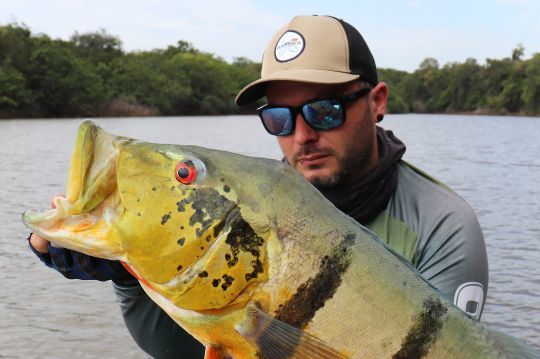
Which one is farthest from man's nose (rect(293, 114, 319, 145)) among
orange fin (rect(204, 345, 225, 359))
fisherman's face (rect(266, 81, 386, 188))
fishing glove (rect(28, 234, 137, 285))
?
orange fin (rect(204, 345, 225, 359))

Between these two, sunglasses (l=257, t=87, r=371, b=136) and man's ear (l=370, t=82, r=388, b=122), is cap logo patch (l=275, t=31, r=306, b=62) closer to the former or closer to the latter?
sunglasses (l=257, t=87, r=371, b=136)

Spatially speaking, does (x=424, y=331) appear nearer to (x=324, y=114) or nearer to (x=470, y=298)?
(x=470, y=298)

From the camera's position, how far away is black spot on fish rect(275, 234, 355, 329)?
2.06m

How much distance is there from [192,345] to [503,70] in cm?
12610

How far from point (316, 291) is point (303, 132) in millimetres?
1860

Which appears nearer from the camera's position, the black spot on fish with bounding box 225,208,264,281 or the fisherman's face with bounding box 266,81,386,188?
the black spot on fish with bounding box 225,208,264,281

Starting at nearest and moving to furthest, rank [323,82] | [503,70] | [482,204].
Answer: [323,82]
[482,204]
[503,70]

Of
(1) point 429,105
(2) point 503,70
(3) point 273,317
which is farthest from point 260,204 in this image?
(1) point 429,105

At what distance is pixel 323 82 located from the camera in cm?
371

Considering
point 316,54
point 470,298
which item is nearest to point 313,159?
point 316,54

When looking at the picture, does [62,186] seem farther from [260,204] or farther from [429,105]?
[429,105]

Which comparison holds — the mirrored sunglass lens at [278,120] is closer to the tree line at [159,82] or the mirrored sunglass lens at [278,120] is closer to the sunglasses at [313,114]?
the sunglasses at [313,114]

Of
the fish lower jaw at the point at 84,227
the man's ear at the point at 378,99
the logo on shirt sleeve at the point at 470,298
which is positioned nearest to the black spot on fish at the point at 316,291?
the fish lower jaw at the point at 84,227

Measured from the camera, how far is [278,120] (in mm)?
3898
